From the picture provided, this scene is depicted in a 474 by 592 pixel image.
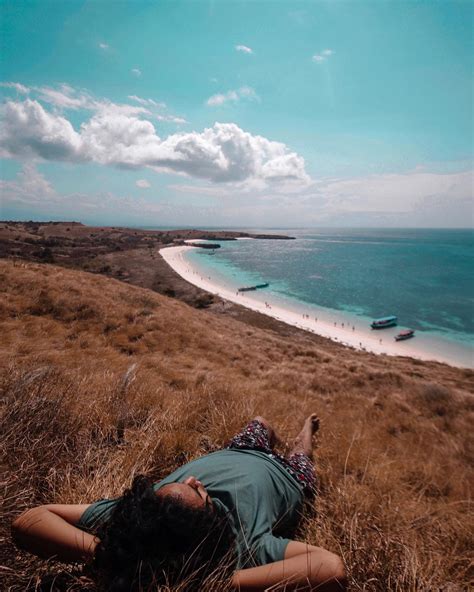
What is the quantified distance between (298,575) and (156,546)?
74 centimetres

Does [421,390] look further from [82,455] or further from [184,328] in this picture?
[82,455]

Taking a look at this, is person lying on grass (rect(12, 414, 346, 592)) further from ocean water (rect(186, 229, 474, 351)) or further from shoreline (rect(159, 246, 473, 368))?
ocean water (rect(186, 229, 474, 351))

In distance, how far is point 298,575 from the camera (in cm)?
131

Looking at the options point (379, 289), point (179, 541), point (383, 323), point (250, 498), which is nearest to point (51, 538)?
point (179, 541)

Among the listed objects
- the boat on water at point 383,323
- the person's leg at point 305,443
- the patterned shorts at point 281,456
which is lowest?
the boat on water at point 383,323

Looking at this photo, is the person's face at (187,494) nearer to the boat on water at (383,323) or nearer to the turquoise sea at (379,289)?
the turquoise sea at (379,289)

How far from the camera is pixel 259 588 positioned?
1304 millimetres

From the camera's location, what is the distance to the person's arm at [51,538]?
4.50ft

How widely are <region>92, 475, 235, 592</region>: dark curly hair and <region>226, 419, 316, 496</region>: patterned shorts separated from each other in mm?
949

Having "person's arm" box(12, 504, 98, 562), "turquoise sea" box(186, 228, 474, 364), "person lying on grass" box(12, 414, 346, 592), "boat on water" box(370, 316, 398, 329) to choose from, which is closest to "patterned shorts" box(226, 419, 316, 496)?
"person lying on grass" box(12, 414, 346, 592)

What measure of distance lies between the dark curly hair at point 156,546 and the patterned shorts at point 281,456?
3.11 ft

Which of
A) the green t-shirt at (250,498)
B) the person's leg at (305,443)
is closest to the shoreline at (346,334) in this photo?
the person's leg at (305,443)

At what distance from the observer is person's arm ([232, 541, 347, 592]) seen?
1.30 metres

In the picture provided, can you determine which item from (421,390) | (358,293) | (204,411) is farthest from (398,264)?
(204,411)
